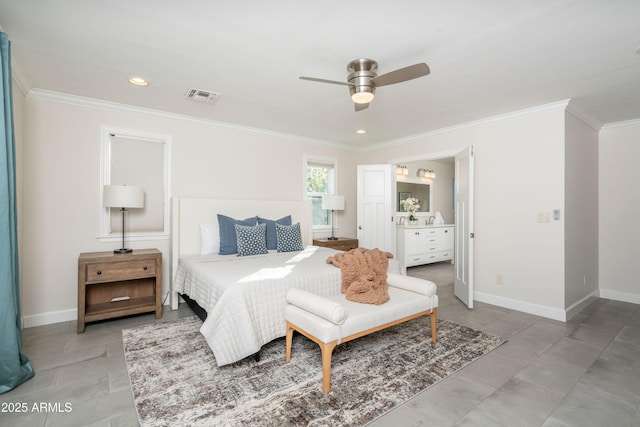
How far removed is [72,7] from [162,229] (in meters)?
2.63

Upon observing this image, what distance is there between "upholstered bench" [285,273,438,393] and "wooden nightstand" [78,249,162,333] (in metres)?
1.84

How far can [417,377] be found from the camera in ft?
7.56

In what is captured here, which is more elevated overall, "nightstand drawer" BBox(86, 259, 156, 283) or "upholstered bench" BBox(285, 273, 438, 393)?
"nightstand drawer" BBox(86, 259, 156, 283)

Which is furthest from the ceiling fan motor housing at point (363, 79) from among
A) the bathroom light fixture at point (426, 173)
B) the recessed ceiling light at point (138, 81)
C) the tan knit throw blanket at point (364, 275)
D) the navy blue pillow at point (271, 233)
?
the bathroom light fixture at point (426, 173)

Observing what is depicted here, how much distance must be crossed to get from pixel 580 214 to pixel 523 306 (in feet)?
4.52

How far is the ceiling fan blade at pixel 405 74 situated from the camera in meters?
2.11

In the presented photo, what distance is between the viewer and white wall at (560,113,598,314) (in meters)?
3.65

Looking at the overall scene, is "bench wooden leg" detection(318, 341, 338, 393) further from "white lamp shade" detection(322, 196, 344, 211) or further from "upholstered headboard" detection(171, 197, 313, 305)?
"white lamp shade" detection(322, 196, 344, 211)

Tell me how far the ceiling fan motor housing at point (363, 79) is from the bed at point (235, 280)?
1.59 meters

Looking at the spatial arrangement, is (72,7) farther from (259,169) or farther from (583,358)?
(583,358)

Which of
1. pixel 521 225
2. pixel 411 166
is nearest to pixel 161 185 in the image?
pixel 521 225

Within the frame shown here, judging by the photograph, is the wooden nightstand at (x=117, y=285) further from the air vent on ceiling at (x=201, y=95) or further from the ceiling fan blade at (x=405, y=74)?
the ceiling fan blade at (x=405, y=74)

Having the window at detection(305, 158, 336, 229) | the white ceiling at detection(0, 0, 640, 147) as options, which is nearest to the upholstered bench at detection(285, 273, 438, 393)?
the white ceiling at detection(0, 0, 640, 147)

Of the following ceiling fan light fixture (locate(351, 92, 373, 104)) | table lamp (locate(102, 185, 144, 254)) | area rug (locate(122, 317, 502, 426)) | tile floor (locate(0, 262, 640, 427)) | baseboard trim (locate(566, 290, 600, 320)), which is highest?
ceiling fan light fixture (locate(351, 92, 373, 104))
